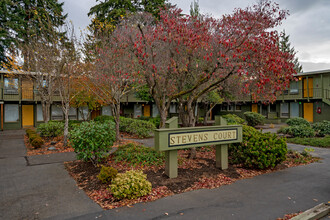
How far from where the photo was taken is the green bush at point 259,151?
23.1ft

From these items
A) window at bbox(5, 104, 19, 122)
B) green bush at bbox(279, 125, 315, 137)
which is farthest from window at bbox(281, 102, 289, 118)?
window at bbox(5, 104, 19, 122)

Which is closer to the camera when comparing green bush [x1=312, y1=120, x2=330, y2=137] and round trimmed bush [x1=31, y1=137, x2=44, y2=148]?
round trimmed bush [x1=31, y1=137, x2=44, y2=148]

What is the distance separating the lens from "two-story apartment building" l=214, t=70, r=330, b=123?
23.8 m

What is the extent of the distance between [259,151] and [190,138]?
2666mm

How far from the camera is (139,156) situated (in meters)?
8.07

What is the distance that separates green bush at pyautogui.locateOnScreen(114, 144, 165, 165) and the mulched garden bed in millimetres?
283

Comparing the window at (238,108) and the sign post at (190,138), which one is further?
the window at (238,108)

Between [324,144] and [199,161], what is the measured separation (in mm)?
8406

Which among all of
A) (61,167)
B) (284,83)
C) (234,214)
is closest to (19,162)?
(61,167)

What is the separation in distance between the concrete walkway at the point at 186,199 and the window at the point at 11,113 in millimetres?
19425

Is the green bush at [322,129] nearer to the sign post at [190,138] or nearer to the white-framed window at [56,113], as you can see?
the sign post at [190,138]

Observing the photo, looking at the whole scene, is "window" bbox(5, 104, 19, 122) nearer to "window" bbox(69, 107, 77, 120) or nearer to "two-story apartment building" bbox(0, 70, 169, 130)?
"two-story apartment building" bbox(0, 70, 169, 130)

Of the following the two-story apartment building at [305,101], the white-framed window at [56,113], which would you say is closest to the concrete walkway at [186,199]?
the two-story apartment building at [305,101]

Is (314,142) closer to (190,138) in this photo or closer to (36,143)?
(190,138)
